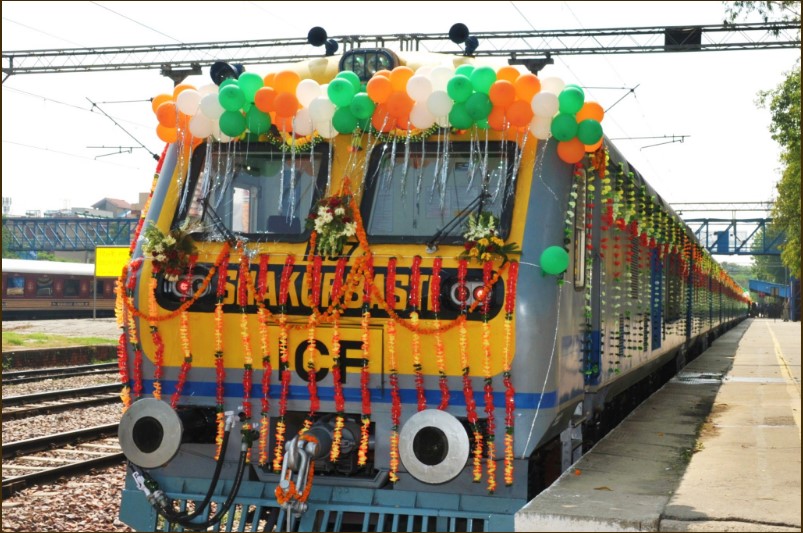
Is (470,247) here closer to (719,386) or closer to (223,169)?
(223,169)

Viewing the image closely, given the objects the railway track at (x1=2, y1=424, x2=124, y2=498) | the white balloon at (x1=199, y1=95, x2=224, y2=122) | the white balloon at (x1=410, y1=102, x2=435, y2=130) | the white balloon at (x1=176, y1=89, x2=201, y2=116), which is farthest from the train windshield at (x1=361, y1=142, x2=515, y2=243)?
the railway track at (x1=2, y1=424, x2=124, y2=498)

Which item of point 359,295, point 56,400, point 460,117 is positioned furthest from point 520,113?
point 56,400

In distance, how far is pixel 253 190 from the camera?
687cm

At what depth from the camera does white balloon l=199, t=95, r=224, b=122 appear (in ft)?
22.0

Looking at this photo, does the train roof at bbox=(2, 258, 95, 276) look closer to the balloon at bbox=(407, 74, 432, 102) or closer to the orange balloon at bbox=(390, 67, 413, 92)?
the orange balloon at bbox=(390, 67, 413, 92)

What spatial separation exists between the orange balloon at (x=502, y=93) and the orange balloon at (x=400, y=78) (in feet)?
1.89

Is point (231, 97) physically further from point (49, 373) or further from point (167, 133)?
point (49, 373)

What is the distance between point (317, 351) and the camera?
6.34 metres

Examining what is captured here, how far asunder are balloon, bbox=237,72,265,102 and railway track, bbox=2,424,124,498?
15.6 feet

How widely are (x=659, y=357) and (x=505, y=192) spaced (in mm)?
7539

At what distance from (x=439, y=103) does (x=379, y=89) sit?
408 millimetres

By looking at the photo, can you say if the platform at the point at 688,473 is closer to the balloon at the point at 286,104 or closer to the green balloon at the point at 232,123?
the balloon at the point at 286,104

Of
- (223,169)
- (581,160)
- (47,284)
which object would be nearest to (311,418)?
(223,169)

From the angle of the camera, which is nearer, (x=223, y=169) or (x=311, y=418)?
(x=311, y=418)
